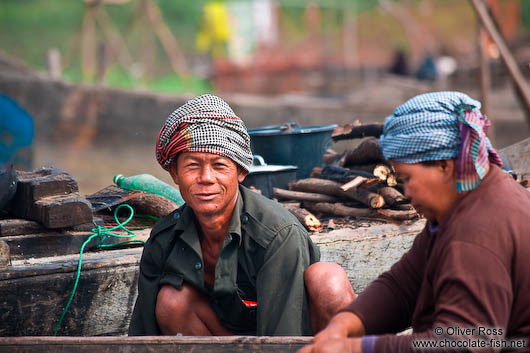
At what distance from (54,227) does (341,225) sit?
5.64ft

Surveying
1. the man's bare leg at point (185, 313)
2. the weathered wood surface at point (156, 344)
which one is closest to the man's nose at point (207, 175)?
the man's bare leg at point (185, 313)

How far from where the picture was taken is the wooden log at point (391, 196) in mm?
4012

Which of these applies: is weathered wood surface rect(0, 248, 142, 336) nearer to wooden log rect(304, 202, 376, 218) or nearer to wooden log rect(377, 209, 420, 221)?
wooden log rect(304, 202, 376, 218)

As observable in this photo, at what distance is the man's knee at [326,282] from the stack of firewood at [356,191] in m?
1.39

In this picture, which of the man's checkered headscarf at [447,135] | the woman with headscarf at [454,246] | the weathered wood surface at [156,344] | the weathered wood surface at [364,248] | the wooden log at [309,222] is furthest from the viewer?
the wooden log at [309,222]

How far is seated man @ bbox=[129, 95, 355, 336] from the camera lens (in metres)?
2.43

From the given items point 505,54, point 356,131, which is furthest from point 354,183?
point 505,54

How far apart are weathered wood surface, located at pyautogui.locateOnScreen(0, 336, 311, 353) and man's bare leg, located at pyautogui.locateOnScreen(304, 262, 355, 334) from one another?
0.27m

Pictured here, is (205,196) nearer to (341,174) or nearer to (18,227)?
(18,227)

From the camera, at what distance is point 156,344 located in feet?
7.44

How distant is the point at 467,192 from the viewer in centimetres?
184

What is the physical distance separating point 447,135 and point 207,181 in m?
1.02

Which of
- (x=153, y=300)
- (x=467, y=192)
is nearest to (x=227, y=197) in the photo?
(x=153, y=300)

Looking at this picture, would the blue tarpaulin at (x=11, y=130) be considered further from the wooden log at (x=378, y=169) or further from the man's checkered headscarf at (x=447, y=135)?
the man's checkered headscarf at (x=447, y=135)
